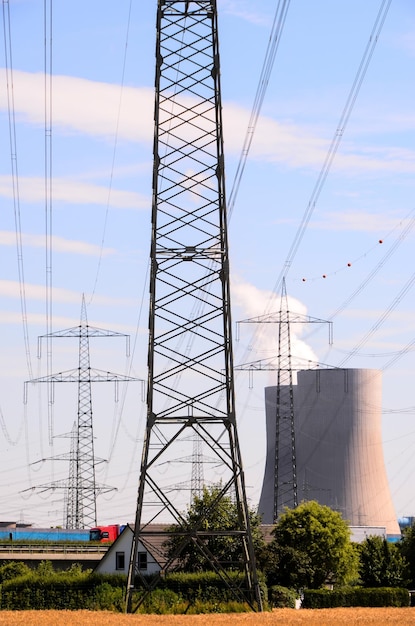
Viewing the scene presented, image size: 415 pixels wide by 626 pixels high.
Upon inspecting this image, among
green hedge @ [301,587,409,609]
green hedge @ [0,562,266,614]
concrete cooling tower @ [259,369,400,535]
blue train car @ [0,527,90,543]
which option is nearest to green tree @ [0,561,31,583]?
green hedge @ [0,562,266,614]

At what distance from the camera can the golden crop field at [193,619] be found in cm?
3494

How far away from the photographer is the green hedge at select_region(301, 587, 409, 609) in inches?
2071

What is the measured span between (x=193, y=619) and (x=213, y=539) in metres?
24.3

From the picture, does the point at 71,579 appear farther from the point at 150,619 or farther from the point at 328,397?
the point at 328,397

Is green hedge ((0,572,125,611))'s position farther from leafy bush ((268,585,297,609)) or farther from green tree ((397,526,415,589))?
green tree ((397,526,415,589))

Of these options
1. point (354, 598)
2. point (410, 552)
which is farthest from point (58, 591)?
point (410, 552)

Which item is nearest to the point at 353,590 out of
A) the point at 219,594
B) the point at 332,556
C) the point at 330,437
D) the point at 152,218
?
the point at 219,594

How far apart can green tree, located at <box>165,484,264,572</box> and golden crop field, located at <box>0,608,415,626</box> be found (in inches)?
653

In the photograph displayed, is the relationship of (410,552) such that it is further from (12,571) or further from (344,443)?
(344,443)

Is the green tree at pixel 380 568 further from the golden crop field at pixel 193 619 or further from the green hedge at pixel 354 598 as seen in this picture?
the golden crop field at pixel 193 619

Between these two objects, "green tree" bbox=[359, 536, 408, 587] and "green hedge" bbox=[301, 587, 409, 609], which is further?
"green tree" bbox=[359, 536, 408, 587]

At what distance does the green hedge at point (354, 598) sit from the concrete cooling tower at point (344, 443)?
52182 mm

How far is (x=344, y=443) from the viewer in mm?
107375

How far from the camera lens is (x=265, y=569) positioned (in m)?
64.4
